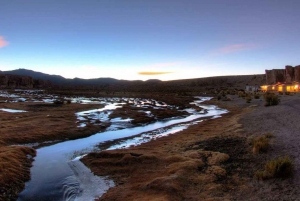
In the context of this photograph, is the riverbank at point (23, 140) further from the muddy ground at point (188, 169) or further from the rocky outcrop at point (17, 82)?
the rocky outcrop at point (17, 82)

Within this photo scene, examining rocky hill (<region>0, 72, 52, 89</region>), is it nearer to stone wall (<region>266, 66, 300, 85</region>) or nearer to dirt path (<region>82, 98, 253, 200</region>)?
stone wall (<region>266, 66, 300, 85</region>)

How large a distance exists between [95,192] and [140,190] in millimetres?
1708

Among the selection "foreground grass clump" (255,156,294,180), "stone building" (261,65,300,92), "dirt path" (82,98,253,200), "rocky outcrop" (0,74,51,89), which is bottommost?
"dirt path" (82,98,253,200)

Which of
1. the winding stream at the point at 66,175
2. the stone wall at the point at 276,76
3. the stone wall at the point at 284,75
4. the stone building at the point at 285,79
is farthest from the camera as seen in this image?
the stone wall at the point at 276,76

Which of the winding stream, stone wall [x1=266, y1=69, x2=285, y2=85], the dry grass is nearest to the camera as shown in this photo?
the dry grass

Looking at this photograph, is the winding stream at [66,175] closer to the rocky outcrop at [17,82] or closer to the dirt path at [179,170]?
the dirt path at [179,170]

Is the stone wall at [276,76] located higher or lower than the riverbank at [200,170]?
higher

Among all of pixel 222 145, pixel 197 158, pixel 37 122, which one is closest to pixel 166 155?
pixel 197 158

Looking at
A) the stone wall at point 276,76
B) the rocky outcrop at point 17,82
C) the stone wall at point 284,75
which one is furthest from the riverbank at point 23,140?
the rocky outcrop at point 17,82

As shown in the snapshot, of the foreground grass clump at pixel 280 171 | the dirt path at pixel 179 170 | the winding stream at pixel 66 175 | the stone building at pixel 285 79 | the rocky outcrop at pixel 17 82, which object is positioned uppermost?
the rocky outcrop at pixel 17 82

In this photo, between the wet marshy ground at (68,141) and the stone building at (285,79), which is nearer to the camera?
the wet marshy ground at (68,141)

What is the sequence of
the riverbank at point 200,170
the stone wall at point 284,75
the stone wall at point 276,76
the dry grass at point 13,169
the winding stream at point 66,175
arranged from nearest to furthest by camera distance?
1. the riverbank at point 200,170
2. the dry grass at point 13,169
3. the winding stream at point 66,175
4. the stone wall at point 284,75
5. the stone wall at point 276,76

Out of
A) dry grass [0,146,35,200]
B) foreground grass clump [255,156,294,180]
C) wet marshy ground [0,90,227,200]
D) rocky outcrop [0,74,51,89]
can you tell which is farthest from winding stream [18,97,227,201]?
rocky outcrop [0,74,51,89]

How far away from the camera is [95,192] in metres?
9.03
